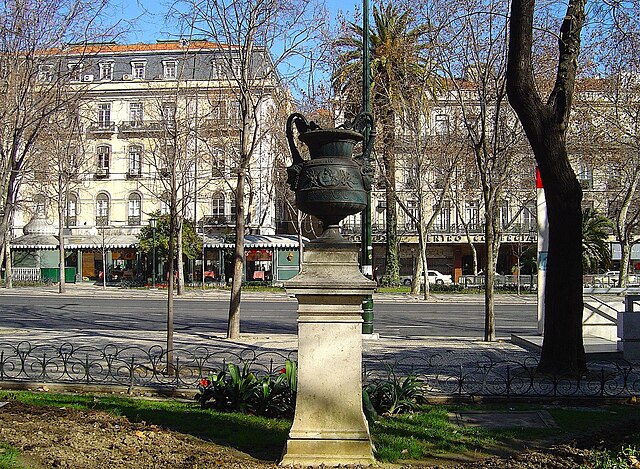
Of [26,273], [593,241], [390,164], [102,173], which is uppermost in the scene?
[102,173]

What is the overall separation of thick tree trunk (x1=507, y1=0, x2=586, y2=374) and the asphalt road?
777cm

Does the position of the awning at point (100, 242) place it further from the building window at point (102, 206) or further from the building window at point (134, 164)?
the building window at point (134, 164)

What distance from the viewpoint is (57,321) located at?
23953 mm

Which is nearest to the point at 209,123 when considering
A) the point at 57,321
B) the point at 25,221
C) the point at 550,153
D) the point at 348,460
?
the point at 57,321

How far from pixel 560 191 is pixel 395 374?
430 cm

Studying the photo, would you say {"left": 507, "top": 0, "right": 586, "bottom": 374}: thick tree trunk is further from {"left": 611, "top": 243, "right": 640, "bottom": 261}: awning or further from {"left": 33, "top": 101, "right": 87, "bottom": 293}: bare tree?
{"left": 611, "top": 243, "right": 640, "bottom": 261}: awning

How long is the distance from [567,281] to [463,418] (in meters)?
4.59

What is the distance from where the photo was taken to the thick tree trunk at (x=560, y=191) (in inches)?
500

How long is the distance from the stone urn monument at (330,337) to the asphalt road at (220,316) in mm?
13535

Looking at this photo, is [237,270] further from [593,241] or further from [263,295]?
[593,241]

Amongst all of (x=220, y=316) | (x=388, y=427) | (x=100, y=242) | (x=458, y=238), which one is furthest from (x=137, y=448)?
(x=458, y=238)

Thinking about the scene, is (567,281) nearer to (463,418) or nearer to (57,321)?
(463,418)

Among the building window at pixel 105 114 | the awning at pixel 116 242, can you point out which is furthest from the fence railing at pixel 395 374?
the building window at pixel 105 114

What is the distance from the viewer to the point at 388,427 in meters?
8.52
